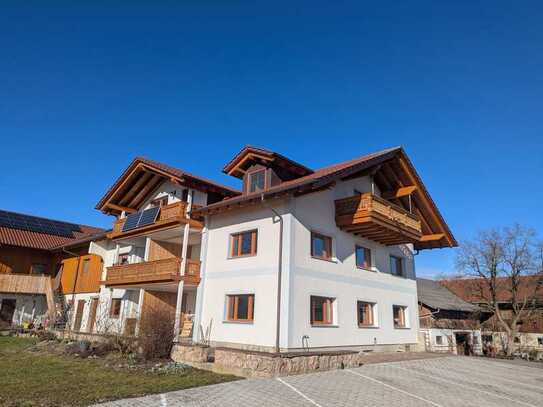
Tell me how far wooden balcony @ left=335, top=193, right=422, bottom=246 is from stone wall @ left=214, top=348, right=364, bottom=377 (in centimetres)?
599

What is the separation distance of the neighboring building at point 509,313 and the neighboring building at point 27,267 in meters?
38.4

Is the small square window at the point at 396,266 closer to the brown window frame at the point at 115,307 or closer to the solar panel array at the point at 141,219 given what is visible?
the solar panel array at the point at 141,219

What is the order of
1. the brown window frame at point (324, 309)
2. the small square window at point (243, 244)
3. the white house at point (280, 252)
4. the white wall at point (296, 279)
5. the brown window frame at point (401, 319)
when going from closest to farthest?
the white wall at point (296, 279)
the white house at point (280, 252)
the brown window frame at point (324, 309)
the small square window at point (243, 244)
the brown window frame at point (401, 319)

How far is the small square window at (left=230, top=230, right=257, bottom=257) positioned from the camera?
17.0m

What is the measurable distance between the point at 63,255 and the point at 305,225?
24968 mm

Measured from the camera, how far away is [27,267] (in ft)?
105

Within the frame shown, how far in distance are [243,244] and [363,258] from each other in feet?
21.4

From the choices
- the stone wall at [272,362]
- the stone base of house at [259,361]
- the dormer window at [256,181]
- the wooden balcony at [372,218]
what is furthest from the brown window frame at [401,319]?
the dormer window at [256,181]

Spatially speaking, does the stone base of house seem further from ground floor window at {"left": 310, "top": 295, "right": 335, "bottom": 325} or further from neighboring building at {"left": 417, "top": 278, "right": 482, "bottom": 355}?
neighboring building at {"left": 417, "top": 278, "right": 482, "bottom": 355}

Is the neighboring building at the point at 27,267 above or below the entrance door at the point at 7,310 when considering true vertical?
above

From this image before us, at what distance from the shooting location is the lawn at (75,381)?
9.53 meters

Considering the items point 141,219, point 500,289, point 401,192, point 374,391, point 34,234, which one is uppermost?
point 401,192

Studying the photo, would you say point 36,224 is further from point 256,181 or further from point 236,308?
point 236,308

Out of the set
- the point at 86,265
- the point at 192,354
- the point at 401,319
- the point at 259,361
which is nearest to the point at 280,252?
the point at 259,361
